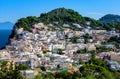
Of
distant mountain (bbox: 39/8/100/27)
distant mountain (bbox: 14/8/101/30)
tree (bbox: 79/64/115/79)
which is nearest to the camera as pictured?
tree (bbox: 79/64/115/79)

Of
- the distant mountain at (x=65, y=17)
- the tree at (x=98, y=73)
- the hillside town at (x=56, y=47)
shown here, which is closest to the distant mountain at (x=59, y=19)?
the distant mountain at (x=65, y=17)

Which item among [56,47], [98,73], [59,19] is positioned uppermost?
[59,19]

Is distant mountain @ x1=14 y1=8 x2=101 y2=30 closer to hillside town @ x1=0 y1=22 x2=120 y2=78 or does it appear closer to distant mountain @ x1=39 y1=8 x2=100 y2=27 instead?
distant mountain @ x1=39 y1=8 x2=100 y2=27

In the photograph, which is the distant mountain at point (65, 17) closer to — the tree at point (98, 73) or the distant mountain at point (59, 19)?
the distant mountain at point (59, 19)

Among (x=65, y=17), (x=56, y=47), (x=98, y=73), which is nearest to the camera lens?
(x=98, y=73)

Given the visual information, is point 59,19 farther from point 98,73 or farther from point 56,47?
point 98,73

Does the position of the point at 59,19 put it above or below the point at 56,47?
above

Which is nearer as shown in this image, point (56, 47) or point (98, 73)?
point (98, 73)

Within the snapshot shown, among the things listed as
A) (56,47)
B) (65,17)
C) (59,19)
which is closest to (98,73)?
(56,47)

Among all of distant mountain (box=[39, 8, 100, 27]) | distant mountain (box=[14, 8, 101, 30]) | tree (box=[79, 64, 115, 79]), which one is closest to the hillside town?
distant mountain (box=[14, 8, 101, 30])
